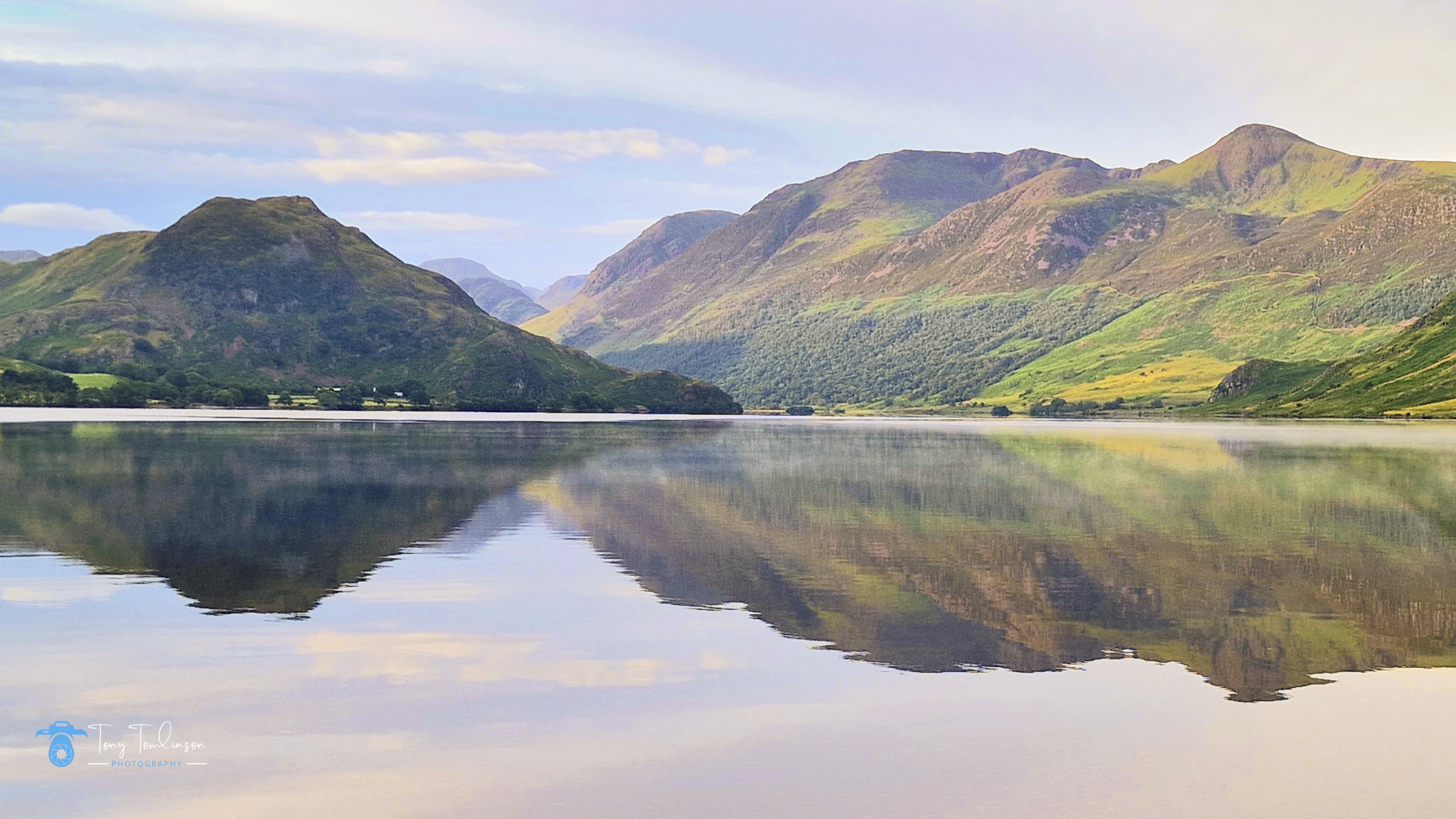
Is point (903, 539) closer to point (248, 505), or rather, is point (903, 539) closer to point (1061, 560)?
point (1061, 560)

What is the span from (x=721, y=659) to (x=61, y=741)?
535 inches

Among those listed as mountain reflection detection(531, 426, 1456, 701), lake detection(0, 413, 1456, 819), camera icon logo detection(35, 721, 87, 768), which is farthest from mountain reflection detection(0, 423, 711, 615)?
camera icon logo detection(35, 721, 87, 768)

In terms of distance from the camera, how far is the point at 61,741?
20.9 meters

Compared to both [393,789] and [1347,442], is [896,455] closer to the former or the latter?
[1347,442]

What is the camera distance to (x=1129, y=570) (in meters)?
42.3

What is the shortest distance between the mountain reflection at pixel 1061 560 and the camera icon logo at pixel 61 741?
16.5 meters

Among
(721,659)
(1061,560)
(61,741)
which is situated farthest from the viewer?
(1061,560)

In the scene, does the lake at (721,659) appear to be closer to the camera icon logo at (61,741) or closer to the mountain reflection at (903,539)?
the camera icon logo at (61,741)

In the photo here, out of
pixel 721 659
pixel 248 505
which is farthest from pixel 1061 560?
pixel 248 505

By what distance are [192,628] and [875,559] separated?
77.8ft

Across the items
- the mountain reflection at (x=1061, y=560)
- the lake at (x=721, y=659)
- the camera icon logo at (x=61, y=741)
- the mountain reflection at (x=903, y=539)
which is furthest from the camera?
the mountain reflection at (x=903, y=539)

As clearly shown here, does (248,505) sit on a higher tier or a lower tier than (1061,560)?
higher

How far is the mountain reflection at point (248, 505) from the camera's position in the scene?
4088 cm

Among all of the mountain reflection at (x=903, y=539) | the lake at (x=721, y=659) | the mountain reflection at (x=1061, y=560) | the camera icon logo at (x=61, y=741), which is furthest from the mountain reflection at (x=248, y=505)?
the camera icon logo at (x=61, y=741)
